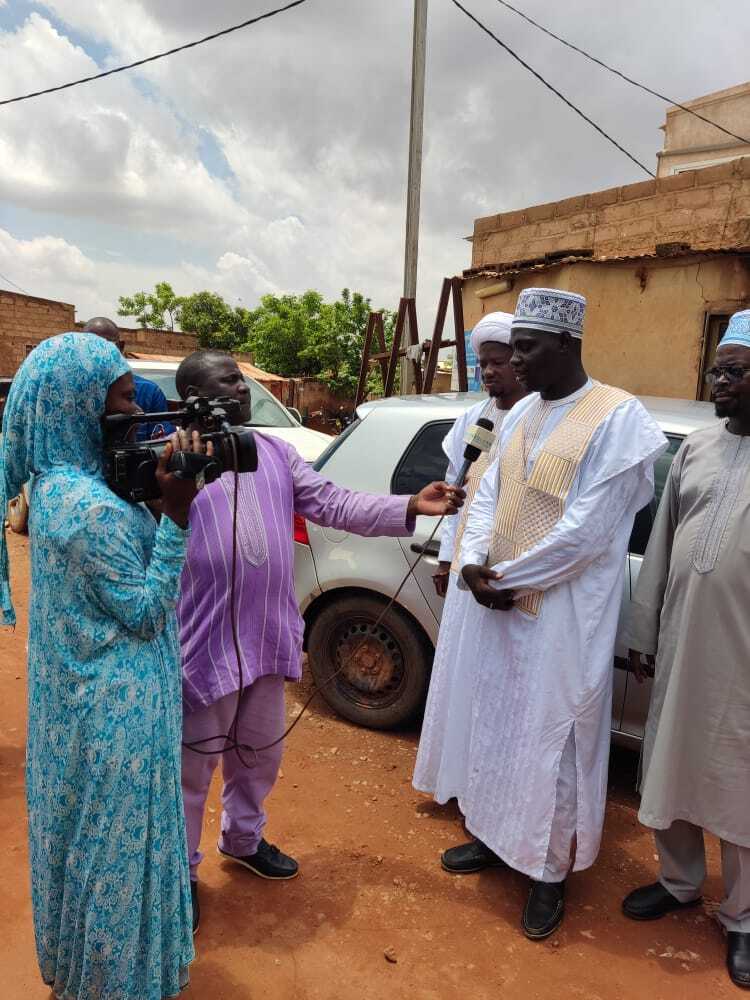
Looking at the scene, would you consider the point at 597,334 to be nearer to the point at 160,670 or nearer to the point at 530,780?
the point at 530,780

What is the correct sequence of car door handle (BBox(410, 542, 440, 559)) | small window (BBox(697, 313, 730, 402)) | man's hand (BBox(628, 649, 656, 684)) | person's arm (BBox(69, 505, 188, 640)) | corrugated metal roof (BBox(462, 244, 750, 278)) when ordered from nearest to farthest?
person's arm (BBox(69, 505, 188, 640)), man's hand (BBox(628, 649, 656, 684)), car door handle (BBox(410, 542, 440, 559)), corrugated metal roof (BBox(462, 244, 750, 278)), small window (BBox(697, 313, 730, 402))

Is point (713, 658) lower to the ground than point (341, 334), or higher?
lower

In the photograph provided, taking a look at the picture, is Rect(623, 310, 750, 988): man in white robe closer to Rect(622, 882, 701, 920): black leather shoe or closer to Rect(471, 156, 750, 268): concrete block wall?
Rect(622, 882, 701, 920): black leather shoe

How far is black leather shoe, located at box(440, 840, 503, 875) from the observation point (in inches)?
116

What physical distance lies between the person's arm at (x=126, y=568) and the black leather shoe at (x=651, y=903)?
208cm

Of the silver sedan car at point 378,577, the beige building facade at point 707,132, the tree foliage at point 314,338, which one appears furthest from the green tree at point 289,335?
the silver sedan car at point 378,577

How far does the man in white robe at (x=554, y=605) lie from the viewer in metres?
2.53

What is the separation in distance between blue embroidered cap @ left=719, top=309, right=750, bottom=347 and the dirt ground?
205cm

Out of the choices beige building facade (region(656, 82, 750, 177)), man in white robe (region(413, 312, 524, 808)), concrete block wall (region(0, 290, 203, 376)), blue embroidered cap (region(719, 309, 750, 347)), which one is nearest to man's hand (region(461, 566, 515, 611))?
man in white robe (region(413, 312, 524, 808))

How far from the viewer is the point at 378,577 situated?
3812mm

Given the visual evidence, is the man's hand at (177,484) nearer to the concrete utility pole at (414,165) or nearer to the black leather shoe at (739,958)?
the black leather shoe at (739,958)

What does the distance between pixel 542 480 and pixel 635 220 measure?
846 cm

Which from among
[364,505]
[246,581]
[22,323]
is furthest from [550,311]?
[22,323]

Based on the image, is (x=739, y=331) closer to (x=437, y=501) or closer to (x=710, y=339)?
(x=437, y=501)
